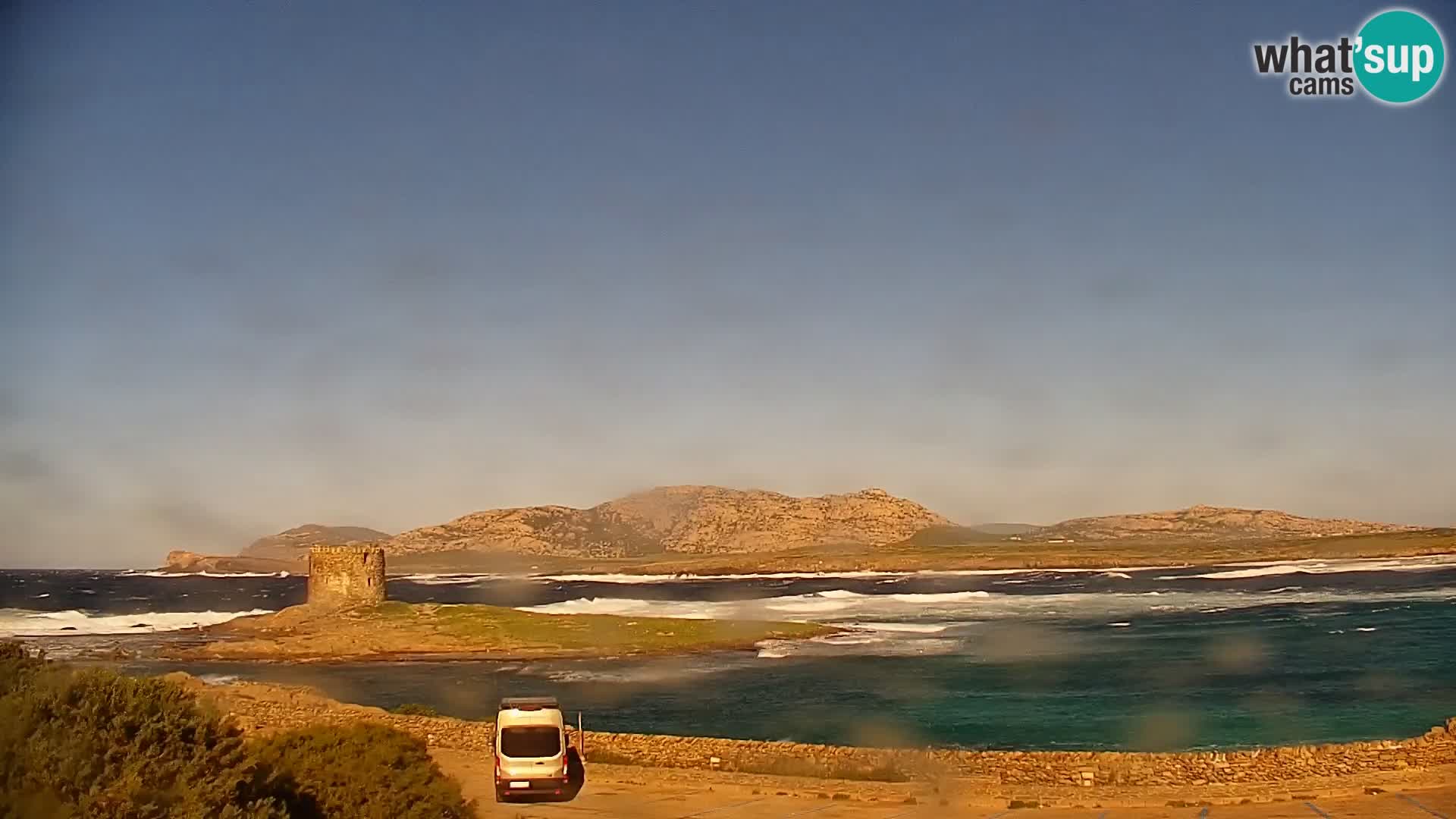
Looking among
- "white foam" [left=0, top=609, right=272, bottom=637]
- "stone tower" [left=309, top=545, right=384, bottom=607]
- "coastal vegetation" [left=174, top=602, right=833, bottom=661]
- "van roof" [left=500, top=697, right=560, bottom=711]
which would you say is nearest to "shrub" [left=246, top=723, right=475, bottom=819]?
"van roof" [left=500, top=697, right=560, bottom=711]

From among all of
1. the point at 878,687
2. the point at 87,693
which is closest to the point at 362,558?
the point at 878,687

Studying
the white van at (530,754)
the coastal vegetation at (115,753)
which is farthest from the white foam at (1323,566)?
the coastal vegetation at (115,753)

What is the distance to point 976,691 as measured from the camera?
49.8 m

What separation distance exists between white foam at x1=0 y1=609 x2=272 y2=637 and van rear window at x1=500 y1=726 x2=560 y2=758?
78071 mm

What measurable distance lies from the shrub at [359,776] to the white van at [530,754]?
634 centimetres

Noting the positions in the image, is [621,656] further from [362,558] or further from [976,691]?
[976,691]

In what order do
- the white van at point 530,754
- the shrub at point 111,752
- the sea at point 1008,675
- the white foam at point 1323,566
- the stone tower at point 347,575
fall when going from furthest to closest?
the white foam at point 1323,566 → the stone tower at point 347,575 → the sea at point 1008,675 → the white van at point 530,754 → the shrub at point 111,752

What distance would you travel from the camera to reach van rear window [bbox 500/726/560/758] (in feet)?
75.4

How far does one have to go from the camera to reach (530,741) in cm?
2317

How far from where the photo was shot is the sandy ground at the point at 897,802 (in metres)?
21.2

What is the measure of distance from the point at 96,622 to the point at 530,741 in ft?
338

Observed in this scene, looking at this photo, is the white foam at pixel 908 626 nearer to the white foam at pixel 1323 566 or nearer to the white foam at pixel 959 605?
the white foam at pixel 959 605

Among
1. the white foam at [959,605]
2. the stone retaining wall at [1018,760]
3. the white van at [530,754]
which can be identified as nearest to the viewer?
the white van at [530,754]

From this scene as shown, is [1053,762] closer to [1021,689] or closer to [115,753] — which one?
[115,753]
